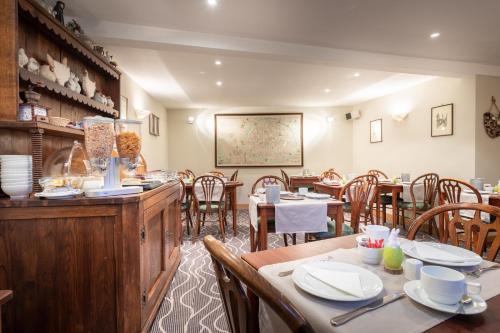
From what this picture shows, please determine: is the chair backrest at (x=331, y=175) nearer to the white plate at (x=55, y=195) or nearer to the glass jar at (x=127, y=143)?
the glass jar at (x=127, y=143)

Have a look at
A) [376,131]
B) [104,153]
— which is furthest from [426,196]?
[104,153]

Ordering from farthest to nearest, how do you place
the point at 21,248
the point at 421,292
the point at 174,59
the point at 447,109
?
the point at 447,109 → the point at 174,59 → the point at 21,248 → the point at 421,292

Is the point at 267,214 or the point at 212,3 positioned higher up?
the point at 212,3

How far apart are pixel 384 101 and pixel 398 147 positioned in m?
0.99

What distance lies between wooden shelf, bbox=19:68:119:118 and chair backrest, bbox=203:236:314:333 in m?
1.50

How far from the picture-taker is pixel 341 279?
71cm

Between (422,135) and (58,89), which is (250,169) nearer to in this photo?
(422,135)

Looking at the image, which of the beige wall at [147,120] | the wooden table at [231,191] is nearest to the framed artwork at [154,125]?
the beige wall at [147,120]

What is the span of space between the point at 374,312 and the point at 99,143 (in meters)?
1.37

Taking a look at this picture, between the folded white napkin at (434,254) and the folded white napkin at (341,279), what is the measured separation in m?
0.32

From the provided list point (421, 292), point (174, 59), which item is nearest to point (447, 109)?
point (174, 59)

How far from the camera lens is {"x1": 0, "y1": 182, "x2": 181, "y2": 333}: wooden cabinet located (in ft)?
3.91

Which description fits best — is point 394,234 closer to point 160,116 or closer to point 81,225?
point 81,225

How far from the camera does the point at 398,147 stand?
477cm
